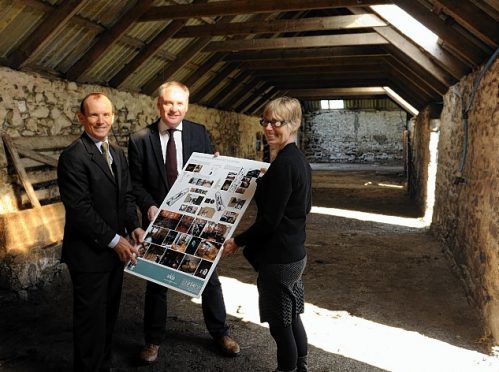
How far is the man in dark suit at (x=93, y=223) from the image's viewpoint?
2.08 metres

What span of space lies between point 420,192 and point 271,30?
4.44 m

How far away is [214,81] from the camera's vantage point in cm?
906

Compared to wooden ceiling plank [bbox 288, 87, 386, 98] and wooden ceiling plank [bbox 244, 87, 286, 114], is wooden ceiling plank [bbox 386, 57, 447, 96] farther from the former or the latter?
wooden ceiling plank [bbox 244, 87, 286, 114]

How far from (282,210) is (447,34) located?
2946 mm

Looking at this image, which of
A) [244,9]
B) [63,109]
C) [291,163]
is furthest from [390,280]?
[63,109]

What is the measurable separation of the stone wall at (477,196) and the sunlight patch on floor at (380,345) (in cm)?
36

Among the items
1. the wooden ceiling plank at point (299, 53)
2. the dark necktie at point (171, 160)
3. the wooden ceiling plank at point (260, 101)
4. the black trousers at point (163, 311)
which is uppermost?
the wooden ceiling plank at point (299, 53)

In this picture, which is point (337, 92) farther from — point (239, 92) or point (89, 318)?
point (89, 318)

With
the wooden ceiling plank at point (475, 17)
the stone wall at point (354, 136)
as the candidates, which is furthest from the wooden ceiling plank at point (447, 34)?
the stone wall at point (354, 136)

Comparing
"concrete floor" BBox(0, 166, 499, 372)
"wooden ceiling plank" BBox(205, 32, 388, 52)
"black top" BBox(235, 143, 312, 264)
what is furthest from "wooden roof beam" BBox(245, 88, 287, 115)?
"black top" BBox(235, 143, 312, 264)

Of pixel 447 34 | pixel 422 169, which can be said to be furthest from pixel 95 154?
pixel 422 169

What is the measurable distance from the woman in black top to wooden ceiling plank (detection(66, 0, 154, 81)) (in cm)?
377

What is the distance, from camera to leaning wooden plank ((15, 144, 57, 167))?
4.73 m

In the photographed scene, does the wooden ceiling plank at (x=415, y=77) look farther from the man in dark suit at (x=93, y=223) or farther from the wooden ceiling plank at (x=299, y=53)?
the man in dark suit at (x=93, y=223)
